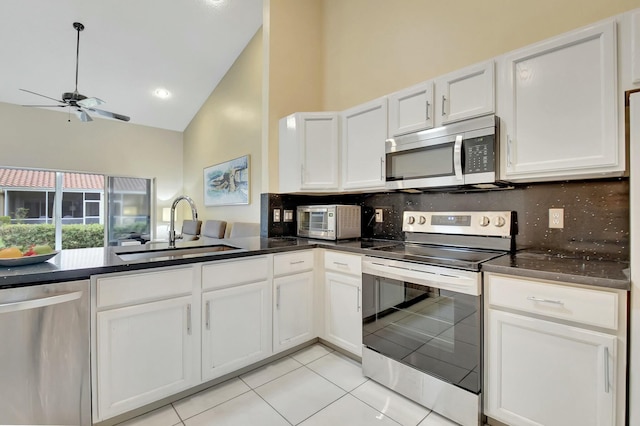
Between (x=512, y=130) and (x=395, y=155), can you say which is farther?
(x=395, y=155)

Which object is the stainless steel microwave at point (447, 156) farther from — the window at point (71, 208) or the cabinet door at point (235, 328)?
the window at point (71, 208)

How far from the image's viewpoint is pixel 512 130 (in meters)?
1.60

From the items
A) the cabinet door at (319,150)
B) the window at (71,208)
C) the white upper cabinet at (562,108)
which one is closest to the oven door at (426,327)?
the white upper cabinet at (562,108)

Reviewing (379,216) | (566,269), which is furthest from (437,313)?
(379,216)

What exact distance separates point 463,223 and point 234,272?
1.56 m

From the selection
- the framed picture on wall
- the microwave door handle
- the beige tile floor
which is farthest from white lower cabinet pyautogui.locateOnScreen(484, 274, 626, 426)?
the framed picture on wall

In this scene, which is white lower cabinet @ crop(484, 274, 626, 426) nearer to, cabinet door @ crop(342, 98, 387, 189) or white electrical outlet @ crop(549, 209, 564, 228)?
white electrical outlet @ crop(549, 209, 564, 228)

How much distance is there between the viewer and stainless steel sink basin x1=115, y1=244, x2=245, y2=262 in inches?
73.8

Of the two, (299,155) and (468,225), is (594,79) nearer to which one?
(468,225)

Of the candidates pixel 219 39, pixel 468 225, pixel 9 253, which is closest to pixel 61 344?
pixel 9 253

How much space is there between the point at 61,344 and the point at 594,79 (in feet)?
8.91

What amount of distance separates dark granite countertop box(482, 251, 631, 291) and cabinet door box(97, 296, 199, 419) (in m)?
1.67

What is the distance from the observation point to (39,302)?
3.95 feet

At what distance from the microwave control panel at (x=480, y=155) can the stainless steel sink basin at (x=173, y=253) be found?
157 cm
